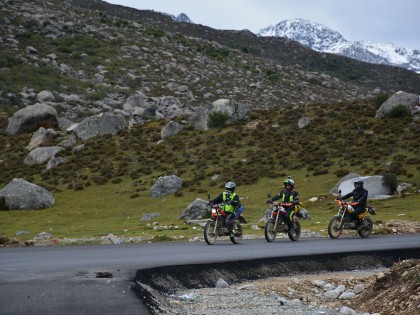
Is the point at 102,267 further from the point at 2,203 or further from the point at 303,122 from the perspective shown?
the point at 303,122

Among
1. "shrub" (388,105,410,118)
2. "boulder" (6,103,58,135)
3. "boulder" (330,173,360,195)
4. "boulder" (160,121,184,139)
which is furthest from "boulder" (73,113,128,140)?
"boulder" (330,173,360,195)

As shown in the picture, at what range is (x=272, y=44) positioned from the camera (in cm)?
19912

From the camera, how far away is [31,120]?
72.2 metres

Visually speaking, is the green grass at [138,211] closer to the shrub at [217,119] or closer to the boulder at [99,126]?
the boulder at [99,126]

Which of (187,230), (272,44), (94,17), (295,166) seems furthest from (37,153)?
(272,44)

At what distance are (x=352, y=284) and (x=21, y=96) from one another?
75381 mm

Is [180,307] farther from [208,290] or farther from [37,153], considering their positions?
[37,153]

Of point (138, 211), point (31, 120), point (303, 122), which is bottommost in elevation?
point (138, 211)

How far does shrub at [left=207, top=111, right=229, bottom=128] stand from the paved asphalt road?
139 ft

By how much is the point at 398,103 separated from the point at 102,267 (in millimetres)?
53747

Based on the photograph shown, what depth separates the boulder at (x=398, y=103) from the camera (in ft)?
211

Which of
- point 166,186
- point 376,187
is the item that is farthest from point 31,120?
point 376,187

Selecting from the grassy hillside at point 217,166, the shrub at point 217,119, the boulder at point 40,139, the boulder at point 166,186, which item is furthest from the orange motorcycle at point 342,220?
the boulder at point 40,139

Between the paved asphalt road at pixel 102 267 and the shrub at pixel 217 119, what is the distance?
42444 millimetres
